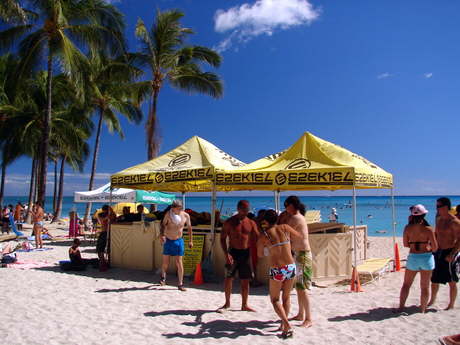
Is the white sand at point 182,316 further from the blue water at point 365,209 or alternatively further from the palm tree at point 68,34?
the palm tree at point 68,34

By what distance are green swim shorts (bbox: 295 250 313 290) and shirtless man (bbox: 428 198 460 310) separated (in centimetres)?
204

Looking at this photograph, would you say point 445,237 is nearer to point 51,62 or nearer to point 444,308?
point 444,308

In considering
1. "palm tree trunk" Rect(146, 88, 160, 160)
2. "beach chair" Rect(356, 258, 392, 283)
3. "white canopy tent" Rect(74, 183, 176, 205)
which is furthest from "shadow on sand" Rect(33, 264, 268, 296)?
"palm tree trunk" Rect(146, 88, 160, 160)

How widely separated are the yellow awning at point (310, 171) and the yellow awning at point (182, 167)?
0.48 metres

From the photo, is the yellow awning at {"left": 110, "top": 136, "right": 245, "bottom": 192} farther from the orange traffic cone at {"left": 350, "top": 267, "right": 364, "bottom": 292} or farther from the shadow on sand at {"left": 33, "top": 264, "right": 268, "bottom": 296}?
the orange traffic cone at {"left": 350, "top": 267, "right": 364, "bottom": 292}

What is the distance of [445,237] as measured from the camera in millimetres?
5801

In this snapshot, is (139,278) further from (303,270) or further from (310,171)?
(303,270)

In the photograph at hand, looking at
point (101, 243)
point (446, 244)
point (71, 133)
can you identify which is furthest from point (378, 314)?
point (71, 133)

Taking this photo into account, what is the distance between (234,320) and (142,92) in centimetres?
1585

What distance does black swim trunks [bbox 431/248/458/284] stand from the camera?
575cm

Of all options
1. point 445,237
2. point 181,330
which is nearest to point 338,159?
point 445,237

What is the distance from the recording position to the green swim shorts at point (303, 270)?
5.09 metres

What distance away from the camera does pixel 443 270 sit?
19.0 ft

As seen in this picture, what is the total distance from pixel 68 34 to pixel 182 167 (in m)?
11.8
